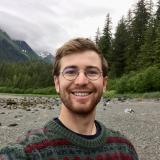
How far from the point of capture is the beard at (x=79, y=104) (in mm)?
3283

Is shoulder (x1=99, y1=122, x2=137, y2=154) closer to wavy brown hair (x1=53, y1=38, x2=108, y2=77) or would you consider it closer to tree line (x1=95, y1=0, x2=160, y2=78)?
wavy brown hair (x1=53, y1=38, x2=108, y2=77)

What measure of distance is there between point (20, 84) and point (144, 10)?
52702 millimetres

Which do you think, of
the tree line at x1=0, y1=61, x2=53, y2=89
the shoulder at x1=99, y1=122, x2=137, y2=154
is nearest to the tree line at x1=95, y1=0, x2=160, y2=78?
the tree line at x1=0, y1=61, x2=53, y2=89

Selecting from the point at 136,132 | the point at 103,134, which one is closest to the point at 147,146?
the point at 136,132

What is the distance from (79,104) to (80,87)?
14cm

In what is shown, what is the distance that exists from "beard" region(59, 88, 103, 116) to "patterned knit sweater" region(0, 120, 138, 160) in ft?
0.52

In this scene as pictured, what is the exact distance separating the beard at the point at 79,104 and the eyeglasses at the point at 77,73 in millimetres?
106

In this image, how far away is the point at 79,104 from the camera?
10.8 feet

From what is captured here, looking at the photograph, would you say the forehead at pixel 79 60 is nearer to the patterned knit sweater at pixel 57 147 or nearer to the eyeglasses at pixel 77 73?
the eyeglasses at pixel 77 73

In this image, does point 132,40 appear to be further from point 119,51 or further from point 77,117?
point 77,117

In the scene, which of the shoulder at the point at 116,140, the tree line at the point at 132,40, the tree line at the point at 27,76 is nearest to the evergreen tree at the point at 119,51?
the tree line at the point at 132,40

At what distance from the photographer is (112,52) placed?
80250mm

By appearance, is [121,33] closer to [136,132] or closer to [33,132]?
[136,132]

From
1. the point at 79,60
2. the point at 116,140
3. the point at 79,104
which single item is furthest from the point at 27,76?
the point at 79,104
